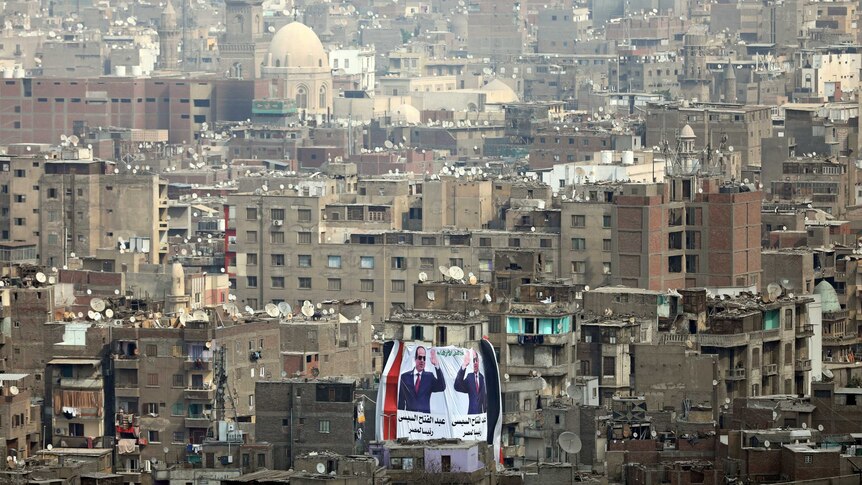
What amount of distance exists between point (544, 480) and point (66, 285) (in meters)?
39.9

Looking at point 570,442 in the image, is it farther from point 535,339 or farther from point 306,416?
point 535,339

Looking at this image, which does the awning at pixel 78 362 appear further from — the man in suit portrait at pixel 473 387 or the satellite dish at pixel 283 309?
the man in suit portrait at pixel 473 387

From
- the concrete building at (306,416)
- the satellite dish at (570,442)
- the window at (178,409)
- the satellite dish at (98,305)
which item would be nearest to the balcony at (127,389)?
the window at (178,409)

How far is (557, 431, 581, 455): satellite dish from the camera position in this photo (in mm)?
89000

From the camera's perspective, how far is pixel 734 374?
331ft

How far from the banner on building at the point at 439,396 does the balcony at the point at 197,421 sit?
781 cm

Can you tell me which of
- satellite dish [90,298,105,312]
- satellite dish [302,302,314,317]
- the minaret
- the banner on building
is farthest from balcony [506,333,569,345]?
the minaret

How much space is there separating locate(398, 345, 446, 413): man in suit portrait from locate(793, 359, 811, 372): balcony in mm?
14568

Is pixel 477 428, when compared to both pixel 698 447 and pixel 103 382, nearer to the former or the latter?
pixel 698 447

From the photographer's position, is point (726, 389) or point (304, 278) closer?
point (726, 389)

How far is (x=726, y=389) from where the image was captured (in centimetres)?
9994

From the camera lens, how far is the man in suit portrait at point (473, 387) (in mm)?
92500

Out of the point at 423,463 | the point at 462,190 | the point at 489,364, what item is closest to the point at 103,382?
the point at 489,364

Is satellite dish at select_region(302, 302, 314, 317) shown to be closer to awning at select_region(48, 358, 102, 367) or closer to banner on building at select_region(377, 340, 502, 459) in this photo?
awning at select_region(48, 358, 102, 367)
